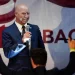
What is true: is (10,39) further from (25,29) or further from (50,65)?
(50,65)

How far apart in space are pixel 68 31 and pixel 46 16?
223 millimetres

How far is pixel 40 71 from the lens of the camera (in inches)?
62.4

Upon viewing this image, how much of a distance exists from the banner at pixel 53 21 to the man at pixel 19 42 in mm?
279

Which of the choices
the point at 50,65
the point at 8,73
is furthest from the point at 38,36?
the point at 8,73

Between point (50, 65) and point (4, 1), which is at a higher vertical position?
point (4, 1)

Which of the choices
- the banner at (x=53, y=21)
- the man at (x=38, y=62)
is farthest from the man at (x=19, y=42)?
the man at (x=38, y=62)

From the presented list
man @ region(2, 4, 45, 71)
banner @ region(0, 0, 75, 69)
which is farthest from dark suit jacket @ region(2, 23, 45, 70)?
banner @ region(0, 0, 75, 69)

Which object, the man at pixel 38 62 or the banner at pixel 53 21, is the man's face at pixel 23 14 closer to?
the banner at pixel 53 21

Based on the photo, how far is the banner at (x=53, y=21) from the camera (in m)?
2.55

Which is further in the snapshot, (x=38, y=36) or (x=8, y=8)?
(x=8, y=8)

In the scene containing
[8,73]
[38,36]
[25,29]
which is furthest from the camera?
[38,36]

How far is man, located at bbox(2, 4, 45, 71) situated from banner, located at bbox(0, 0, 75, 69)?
0.91ft

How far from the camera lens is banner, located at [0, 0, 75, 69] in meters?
2.55

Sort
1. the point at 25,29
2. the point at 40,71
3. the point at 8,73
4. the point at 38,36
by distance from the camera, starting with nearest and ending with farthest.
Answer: the point at 40,71 < the point at 8,73 < the point at 25,29 < the point at 38,36
